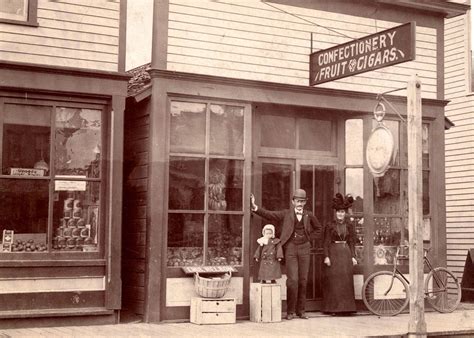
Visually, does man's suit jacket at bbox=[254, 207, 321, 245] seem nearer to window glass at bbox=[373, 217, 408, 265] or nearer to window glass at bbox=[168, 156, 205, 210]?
window glass at bbox=[168, 156, 205, 210]

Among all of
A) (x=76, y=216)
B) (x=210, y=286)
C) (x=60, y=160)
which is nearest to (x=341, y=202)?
(x=210, y=286)

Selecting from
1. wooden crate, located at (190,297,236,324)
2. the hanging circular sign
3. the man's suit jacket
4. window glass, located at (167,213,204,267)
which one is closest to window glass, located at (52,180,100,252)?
window glass, located at (167,213,204,267)

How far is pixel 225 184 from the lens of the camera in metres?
11.0

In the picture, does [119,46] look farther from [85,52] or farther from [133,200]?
[133,200]

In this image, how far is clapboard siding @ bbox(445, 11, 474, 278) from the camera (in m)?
15.9

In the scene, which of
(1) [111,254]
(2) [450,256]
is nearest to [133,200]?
(1) [111,254]

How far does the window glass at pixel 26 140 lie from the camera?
9.58 meters

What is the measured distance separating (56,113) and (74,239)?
1.76m

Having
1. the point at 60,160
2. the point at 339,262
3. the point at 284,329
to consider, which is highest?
the point at 60,160

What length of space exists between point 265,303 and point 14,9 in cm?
542

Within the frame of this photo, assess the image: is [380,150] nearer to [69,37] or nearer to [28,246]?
[69,37]

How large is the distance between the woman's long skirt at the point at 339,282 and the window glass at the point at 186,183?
2.46m

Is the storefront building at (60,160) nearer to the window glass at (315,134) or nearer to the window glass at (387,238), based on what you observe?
the window glass at (315,134)

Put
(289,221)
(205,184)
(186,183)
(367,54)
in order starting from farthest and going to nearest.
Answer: (289,221) → (205,184) → (186,183) → (367,54)
